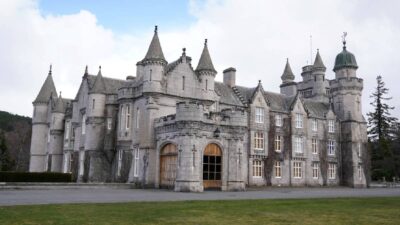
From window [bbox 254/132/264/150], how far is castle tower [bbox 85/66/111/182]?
14.8 meters

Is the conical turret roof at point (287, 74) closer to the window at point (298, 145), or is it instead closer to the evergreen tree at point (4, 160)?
the window at point (298, 145)

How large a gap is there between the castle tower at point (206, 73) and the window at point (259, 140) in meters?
7.88

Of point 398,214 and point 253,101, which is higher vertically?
point 253,101

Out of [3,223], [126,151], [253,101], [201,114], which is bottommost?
[3,223]

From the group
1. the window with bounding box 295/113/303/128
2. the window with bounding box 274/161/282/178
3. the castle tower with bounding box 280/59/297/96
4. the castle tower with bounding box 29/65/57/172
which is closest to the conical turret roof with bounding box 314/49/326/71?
the castle tower with bounding box 280/59/297/96

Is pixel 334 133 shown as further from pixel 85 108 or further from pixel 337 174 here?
pixel 85 108

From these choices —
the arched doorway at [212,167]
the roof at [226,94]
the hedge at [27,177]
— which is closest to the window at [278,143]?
the roof at [226,94]

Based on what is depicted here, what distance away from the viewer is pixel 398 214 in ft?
50.9

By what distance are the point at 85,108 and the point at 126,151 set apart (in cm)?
756

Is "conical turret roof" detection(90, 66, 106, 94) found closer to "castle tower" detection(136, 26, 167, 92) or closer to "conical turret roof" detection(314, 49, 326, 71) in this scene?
"castle tower" detection(136, 26, 167, 92)

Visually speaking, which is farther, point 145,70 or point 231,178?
point 145,70

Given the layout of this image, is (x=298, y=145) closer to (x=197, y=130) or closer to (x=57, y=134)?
(x=197, y=130)

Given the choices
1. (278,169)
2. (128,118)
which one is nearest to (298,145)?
(278,169)

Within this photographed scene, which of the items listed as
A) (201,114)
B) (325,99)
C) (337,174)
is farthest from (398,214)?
(325,99)
